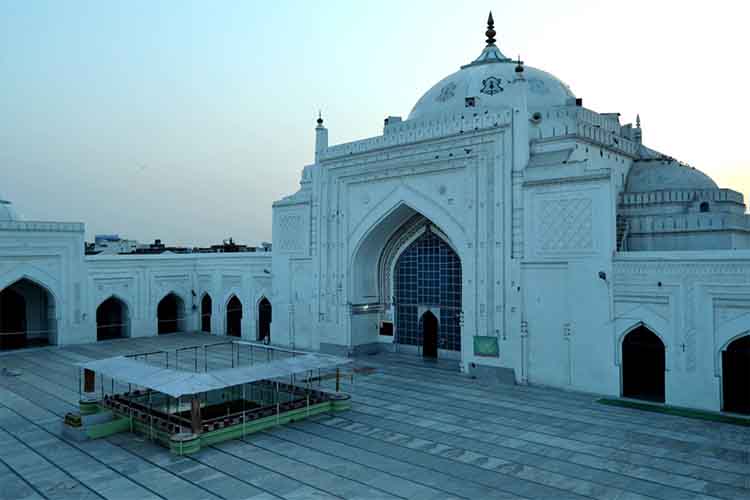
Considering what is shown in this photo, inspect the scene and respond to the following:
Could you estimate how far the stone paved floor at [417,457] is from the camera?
8.80 m

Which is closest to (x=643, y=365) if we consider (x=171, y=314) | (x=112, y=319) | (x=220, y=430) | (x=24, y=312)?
(x=220, y=430)

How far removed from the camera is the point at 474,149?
17.5 meters

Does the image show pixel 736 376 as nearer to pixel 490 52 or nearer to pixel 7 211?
pixel 490 52

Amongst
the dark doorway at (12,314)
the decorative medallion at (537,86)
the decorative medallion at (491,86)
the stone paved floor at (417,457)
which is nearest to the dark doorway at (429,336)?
the stone paved floor at (417,457)

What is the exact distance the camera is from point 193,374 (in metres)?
11.1

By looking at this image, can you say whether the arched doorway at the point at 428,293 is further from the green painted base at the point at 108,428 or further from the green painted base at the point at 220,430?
the green painted base at the point at 108,428

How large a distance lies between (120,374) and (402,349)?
11271 millimetres

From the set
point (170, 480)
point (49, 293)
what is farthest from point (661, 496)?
point (49, 293)

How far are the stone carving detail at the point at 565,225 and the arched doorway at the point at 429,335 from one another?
570cm

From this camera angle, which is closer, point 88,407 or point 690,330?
point 88,407

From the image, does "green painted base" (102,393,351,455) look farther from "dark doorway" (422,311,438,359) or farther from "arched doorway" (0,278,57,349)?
"arched doorway" (0,278,57,349)

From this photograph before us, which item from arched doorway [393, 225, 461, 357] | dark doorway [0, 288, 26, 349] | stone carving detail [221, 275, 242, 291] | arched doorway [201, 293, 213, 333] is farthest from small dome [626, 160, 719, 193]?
dark doorway [0, 288, 26, 349]

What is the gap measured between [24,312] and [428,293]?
55.7 ft

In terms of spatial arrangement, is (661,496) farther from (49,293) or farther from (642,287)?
(49,293)
